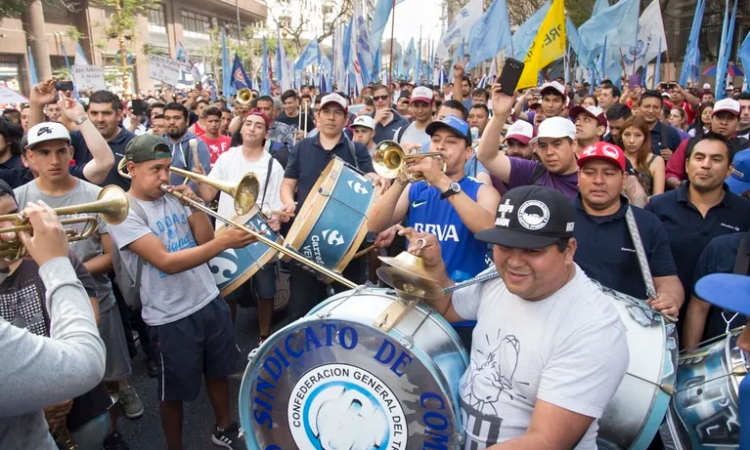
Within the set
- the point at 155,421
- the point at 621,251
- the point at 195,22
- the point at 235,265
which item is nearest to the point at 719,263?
the point at 621,251

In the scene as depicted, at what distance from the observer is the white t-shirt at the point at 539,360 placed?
1.72 m

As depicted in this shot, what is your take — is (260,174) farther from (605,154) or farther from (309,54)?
(309,54)

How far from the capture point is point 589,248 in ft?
9.53

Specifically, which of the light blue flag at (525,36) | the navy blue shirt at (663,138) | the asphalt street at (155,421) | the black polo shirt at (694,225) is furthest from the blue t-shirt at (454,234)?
the light blue flag at (525,36)

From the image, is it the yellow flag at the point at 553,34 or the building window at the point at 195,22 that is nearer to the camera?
the yellow flag at the point at 553,34

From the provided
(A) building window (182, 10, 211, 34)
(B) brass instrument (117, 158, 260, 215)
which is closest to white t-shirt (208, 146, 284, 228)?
(B) brass instrument (117, 158, 260, 215)

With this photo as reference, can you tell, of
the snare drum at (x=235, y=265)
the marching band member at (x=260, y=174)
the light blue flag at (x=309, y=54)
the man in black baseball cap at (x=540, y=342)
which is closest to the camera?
the man in black baseball cap at (x=540, y=342)

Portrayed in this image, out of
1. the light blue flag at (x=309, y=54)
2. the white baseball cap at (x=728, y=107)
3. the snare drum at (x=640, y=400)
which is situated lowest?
the snare drum at (x=640, y=400)

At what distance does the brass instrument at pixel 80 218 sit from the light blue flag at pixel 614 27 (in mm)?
11557

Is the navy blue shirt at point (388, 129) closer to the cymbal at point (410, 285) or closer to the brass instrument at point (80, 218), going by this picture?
the brass instrument at point (80, 218)

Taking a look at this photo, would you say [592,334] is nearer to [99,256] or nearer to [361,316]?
[361,316]

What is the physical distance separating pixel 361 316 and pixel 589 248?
4.77 ft

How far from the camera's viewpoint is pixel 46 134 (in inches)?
138

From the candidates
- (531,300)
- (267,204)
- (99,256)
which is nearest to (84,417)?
(99,256)
